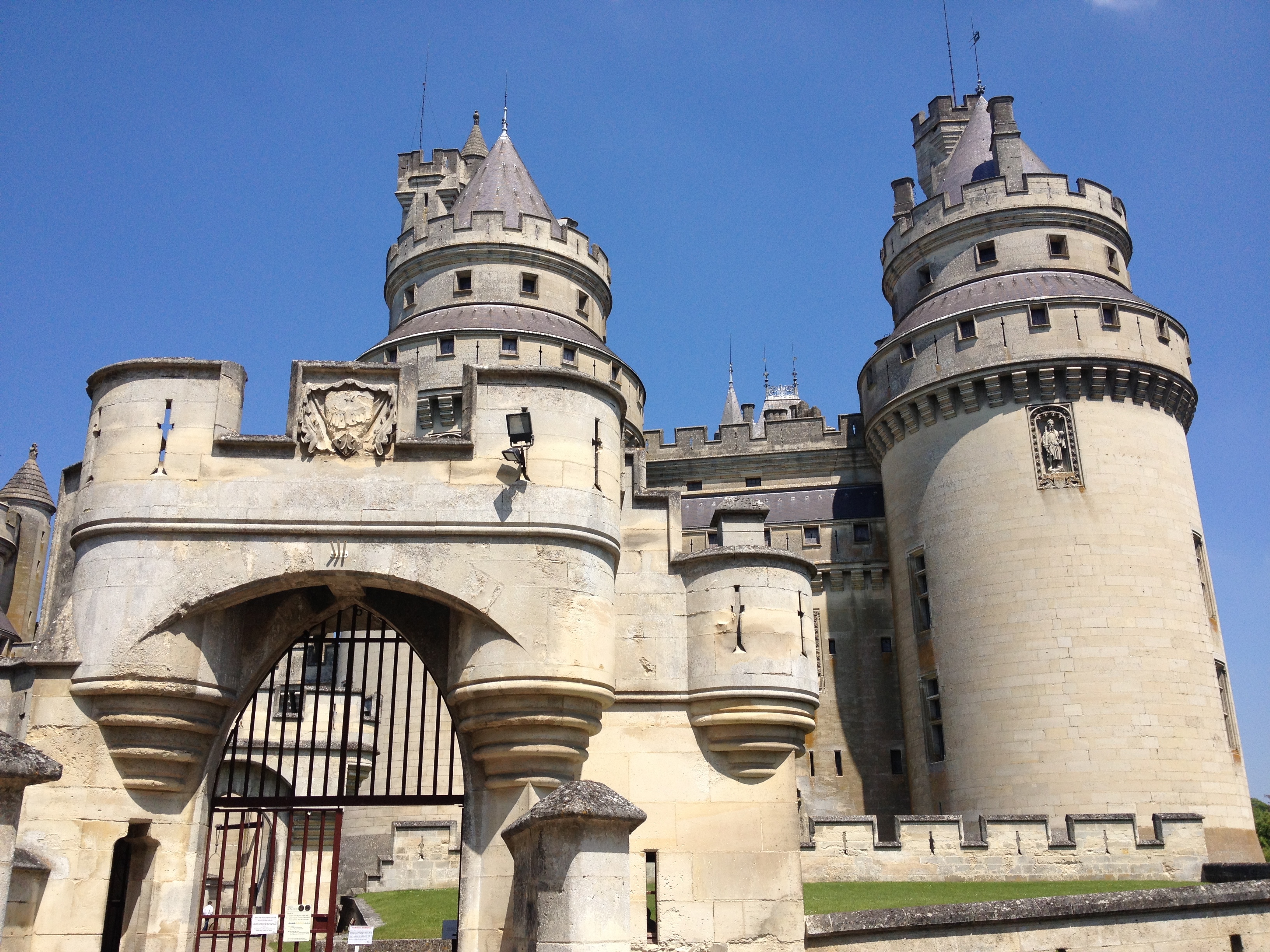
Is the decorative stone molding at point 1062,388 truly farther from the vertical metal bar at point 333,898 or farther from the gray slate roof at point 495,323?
the vertical metal bar at point 333,898

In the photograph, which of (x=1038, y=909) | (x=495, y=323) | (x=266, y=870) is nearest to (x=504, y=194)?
(x=495, y=323)

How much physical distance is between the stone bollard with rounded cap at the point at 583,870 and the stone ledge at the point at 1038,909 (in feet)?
15.5

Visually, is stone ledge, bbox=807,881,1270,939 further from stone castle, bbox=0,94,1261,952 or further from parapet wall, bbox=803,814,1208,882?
parapet wall, bbox=803,814,1208,882

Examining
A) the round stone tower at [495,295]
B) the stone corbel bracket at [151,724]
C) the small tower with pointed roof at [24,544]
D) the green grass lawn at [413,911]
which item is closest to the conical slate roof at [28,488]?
the small tower with pointed roof at [24,544]

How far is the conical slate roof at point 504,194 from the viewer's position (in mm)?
32844

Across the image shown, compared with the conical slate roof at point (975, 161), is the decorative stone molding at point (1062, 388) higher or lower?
lower

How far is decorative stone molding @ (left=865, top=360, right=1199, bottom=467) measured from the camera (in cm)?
2762

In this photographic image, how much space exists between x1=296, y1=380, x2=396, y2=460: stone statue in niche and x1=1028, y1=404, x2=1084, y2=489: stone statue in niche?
19.7 m

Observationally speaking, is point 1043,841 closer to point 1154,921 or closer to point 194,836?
point 1154,921

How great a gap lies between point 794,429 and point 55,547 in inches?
1044

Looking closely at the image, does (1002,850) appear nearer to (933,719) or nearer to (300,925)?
(933,719)

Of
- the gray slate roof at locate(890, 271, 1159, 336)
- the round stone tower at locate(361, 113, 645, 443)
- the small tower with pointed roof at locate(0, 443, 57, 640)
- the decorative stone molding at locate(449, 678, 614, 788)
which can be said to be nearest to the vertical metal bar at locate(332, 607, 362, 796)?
the decorative stone molding at locate(449, 678, 614, 788)

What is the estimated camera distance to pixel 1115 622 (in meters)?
25.8

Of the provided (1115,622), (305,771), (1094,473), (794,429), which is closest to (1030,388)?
(1094,473)
